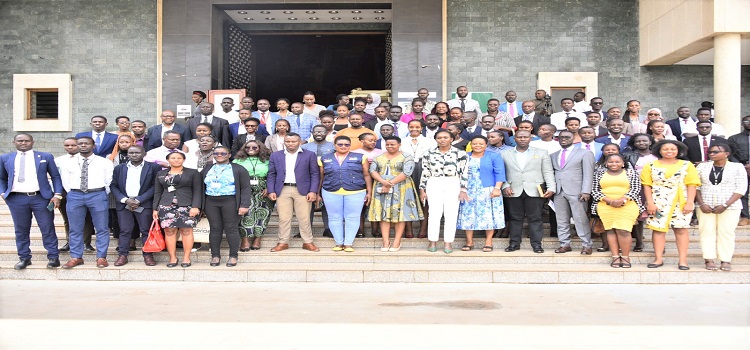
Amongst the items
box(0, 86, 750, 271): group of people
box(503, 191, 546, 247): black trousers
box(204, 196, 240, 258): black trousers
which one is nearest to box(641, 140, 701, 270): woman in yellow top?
box(0, 86, 750, 271): group of people

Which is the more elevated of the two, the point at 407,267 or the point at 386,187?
the point at 386,187

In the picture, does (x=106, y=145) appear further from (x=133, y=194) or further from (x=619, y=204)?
(x=619, y=204)

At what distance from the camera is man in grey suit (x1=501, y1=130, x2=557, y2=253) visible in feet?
27.3

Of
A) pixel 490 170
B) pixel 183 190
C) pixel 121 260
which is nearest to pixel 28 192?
pixel 121 260

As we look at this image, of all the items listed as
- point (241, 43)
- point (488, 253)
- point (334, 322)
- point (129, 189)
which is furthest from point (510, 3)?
point (334, 322)

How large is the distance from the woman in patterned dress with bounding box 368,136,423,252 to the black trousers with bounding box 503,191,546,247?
1159 mm

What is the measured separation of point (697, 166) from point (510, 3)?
22.6ft

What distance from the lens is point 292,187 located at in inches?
332

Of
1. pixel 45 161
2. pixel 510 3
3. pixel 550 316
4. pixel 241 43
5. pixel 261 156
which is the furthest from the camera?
pixel 241 43

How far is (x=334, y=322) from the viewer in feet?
18.5

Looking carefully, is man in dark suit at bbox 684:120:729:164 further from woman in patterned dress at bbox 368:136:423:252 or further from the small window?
the small window

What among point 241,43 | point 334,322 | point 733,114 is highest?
point 241,43

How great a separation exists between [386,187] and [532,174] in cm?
178

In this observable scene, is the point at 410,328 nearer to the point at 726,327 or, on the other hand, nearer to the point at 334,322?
the point at 334,322
